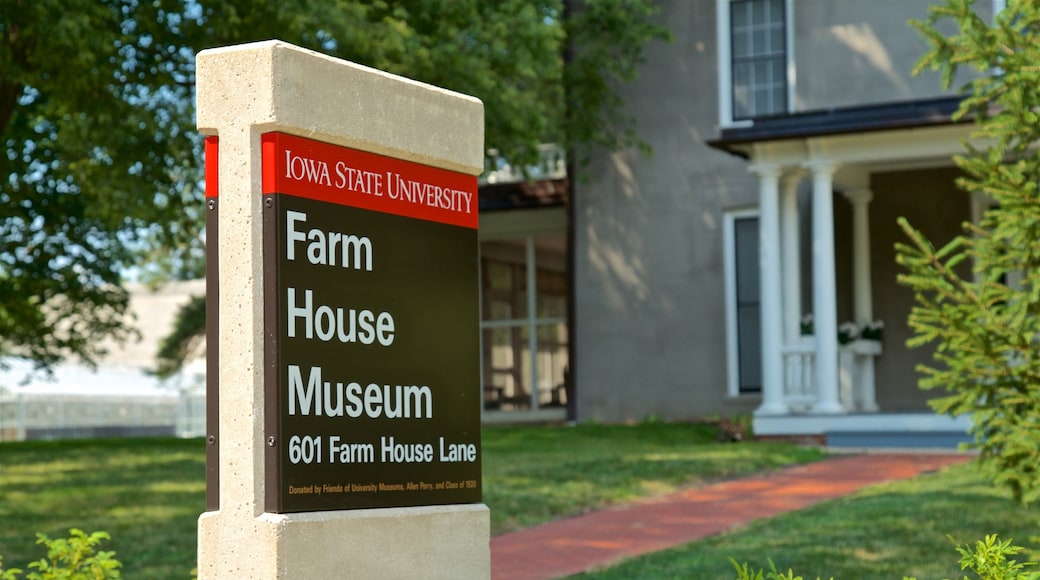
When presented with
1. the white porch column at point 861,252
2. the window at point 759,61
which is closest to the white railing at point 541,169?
the window at point 759,61

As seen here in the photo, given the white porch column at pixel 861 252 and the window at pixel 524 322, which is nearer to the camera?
the white porch column at pixel 861 252

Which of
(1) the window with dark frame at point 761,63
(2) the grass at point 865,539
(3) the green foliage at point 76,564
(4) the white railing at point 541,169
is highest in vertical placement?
(1) the window with dark frame at point 761,63

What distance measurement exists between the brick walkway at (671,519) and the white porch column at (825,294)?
264 centimetres

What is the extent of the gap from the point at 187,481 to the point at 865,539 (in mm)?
6704

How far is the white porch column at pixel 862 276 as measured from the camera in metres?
18.8

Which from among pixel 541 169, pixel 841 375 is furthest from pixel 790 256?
pixel 541 169

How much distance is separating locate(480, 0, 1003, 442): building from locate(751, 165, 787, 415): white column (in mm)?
23

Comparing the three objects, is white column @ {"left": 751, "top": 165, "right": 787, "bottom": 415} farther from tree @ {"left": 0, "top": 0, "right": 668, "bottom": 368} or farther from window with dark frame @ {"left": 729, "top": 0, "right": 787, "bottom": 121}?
tree @ {"left": 0, "top": 0, "right": 668, "bottom": 368}

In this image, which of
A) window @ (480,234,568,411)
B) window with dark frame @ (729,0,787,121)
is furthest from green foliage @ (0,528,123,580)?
window @ (480,234,568,411)

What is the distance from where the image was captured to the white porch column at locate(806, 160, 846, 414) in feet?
56.5

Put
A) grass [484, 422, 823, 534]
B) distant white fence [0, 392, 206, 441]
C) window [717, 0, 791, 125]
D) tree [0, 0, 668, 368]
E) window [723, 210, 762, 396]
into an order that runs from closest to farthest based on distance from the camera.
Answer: grass [484, 422, 823, 534]
tree [0, 0, 668, 368]
window [717, 0, 791, 125]
window [723, 210, 762, 396]
distant white fence [0, 392, 206, 441]

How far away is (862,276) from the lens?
1917cm

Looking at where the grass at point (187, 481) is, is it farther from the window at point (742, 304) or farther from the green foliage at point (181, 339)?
the green foliage at point (181, 339)

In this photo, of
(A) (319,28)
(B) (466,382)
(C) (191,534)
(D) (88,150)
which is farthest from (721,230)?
(B) (466,382)
